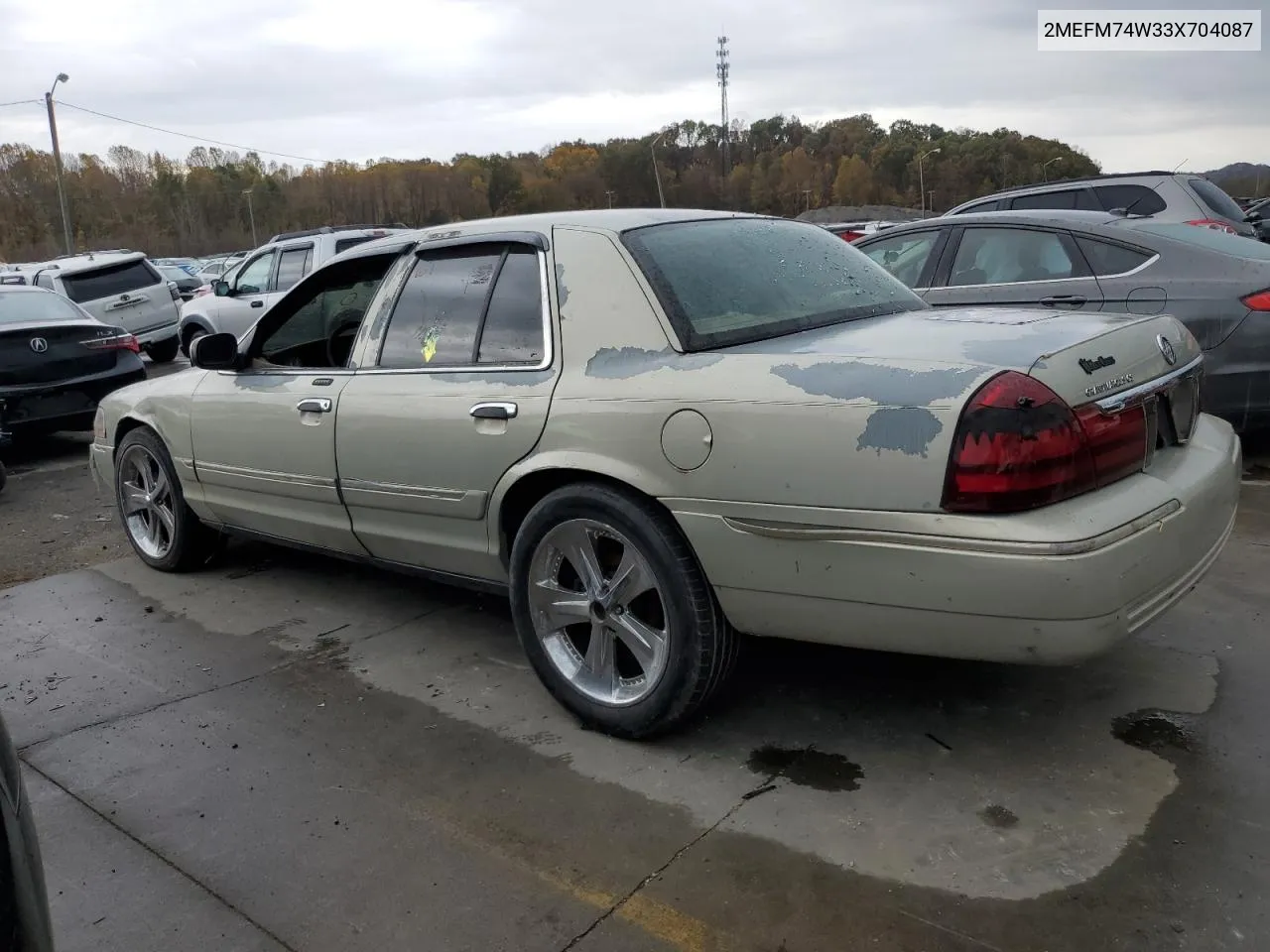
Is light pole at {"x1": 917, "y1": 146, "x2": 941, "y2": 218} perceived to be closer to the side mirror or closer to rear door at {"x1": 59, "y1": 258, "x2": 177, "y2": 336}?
rear door at {"x1": 59, "y1": 258, "x2": 177, "y2": 336}

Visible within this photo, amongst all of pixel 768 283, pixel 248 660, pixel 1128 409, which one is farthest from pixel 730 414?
pixel 248 660

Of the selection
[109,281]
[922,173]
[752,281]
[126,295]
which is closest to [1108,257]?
[752,281]

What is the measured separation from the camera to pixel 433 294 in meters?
3.77

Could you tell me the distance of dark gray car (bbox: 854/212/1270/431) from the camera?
5.25 metres

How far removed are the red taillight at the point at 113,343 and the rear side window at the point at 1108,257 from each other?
7571 mm

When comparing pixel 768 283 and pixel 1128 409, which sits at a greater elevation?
pixel 768 283

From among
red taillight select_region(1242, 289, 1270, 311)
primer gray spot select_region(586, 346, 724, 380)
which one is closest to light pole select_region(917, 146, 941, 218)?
red taillight select_region(1242, 289, 1270, 311)

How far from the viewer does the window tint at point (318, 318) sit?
4309 mm

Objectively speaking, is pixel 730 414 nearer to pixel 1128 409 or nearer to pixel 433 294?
pixel 1128 409

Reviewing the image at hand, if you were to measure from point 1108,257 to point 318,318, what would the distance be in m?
4.11

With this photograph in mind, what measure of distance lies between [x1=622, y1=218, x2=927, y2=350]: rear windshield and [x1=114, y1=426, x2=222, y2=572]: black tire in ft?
9.39

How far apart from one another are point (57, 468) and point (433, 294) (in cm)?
600

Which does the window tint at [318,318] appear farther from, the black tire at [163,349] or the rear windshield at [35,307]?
the black tire at [163,349]

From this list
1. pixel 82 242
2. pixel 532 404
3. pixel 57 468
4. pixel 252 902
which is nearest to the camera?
pixel 252 902
